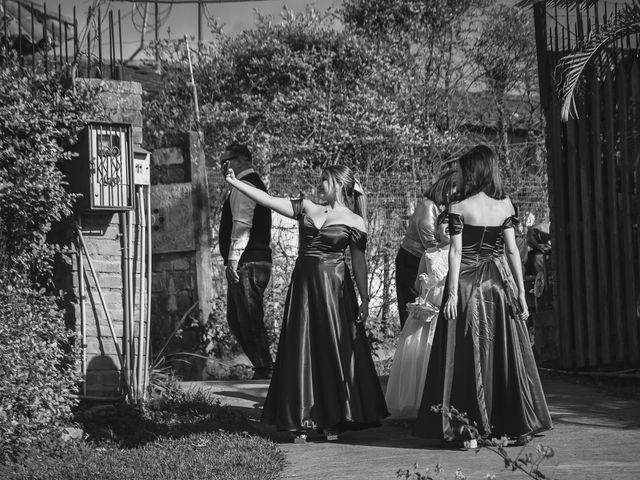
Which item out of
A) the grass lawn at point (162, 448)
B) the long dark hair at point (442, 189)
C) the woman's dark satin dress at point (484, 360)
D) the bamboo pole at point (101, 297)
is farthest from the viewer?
the long dark hair at point (442, 189)

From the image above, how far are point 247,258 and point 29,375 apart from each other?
119 inches

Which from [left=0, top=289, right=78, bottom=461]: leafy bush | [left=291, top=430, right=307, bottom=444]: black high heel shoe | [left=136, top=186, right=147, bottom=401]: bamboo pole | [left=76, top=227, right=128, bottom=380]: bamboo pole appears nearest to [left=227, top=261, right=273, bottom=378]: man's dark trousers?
[left=136, top=186, right=147, bottom=401]: bamboo pole

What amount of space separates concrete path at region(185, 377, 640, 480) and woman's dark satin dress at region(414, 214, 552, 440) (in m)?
0.19

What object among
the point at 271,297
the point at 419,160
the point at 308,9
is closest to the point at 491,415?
the point at 271,297

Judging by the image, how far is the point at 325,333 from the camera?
736cm

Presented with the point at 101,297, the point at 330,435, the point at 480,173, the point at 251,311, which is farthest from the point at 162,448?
the point at 251,311

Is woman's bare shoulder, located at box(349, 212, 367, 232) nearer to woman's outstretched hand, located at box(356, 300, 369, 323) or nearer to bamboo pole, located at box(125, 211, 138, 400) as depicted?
woman's outstretched hand, located at box(356, 300, 369, 323)

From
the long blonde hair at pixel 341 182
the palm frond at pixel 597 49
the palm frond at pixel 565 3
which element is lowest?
the long blonde hair at pixel 341 182

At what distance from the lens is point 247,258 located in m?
9.66

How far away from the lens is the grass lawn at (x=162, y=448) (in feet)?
20.0

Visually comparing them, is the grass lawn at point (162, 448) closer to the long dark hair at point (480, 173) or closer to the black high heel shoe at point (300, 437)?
the black high heel shoe at point (300, 437)

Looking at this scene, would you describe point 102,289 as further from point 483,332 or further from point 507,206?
point 507,206

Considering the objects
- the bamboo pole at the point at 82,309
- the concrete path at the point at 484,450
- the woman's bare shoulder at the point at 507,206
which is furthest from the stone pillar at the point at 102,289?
the woman's bare shoulder at the point at 507,206

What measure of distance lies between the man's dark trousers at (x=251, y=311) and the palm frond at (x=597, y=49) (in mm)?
3062
